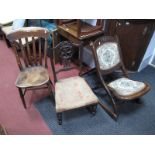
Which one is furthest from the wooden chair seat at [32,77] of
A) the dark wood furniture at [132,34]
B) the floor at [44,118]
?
the dark wood furniture at [132,34]

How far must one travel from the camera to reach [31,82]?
1673 millimetres

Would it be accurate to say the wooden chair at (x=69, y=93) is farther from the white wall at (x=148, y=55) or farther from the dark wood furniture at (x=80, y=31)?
the white wall at (x=148, y=55)

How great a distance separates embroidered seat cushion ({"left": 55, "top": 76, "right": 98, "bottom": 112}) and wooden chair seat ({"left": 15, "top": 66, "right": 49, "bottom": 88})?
18cm

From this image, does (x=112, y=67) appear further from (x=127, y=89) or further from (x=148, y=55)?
(x=148, y=55)

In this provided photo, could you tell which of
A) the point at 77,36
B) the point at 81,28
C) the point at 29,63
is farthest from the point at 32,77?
the point at 81,28

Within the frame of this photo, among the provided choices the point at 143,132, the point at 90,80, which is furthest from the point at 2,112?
the point at 143,132

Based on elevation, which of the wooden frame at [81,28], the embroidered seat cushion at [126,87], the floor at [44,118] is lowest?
the floor at [44,118]

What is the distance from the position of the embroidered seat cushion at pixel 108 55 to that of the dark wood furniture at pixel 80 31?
31cm

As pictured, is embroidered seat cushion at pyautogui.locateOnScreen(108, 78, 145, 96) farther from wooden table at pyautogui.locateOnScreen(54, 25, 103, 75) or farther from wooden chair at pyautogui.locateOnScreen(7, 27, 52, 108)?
wooden chair at pyautogui.locateOnScreen(7, 27, 52, 108)

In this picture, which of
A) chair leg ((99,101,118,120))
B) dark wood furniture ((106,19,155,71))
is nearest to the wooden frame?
dark wood furniture ((106,19,155,71))

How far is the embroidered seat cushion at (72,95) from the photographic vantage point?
150 cm

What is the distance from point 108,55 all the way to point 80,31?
463 mm

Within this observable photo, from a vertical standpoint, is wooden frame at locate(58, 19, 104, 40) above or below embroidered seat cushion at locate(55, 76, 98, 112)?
above

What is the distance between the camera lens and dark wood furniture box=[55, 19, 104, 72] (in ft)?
6.48
